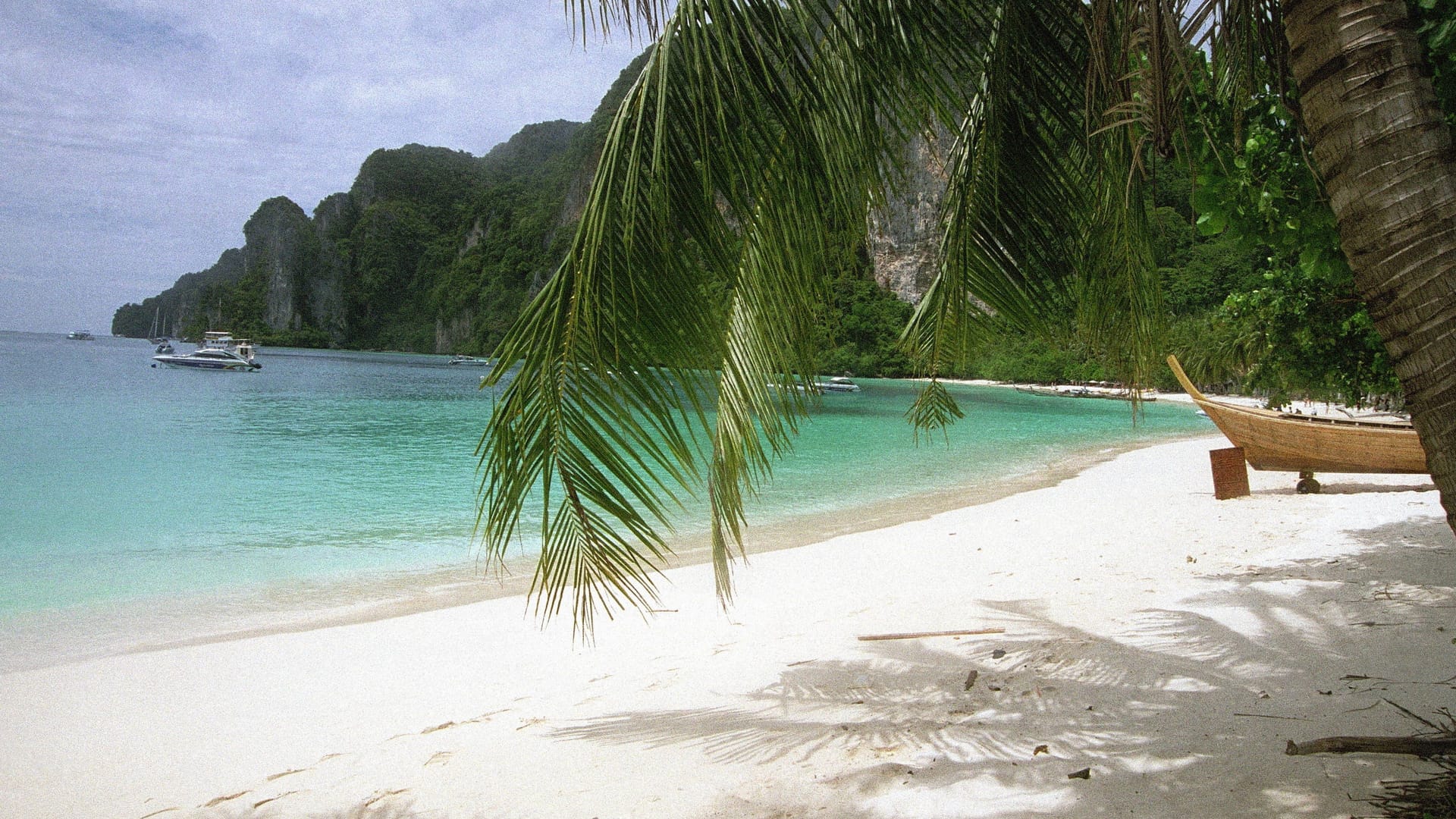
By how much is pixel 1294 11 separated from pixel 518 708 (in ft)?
11.5

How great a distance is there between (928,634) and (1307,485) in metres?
6.21

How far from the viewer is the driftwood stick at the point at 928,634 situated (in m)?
3.67

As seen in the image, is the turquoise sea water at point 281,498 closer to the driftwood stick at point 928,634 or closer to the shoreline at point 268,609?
the shoreline at point 268,609

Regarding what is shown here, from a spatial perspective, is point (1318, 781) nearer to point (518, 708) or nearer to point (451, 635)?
point (518, 708)

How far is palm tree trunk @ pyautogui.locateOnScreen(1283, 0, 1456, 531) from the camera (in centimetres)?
128

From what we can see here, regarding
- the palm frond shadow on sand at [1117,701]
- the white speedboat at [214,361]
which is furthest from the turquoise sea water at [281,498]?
the white speedboat at [214,361]

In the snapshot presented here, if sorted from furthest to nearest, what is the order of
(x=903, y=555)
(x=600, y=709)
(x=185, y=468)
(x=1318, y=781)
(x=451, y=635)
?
(x=185, y=468) → (x=903, y=555) → (x=451, y=635) → (x=600, y=709) → (x=1318, y=781)

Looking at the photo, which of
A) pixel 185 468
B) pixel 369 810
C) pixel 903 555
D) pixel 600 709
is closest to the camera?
pixel 369 810

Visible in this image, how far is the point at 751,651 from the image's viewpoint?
395 cm

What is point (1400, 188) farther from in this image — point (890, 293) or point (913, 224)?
point (890, 293)

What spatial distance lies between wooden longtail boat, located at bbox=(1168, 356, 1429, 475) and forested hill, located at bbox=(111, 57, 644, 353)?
49.8 meters

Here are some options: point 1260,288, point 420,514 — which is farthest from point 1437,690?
point 420,514

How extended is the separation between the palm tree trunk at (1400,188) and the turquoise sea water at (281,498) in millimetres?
2367

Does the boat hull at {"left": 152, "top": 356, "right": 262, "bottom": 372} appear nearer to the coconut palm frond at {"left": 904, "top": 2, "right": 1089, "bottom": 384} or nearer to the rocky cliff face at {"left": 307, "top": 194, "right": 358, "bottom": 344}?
the rocky cliff face at {"left": 307, "top": 194, "right": 358, "bottom": 344}
